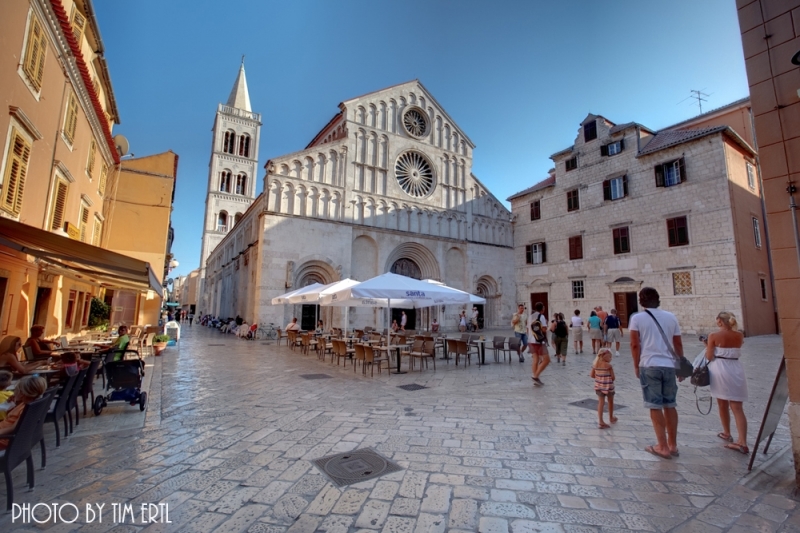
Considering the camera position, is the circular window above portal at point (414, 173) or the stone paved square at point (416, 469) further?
the circular window above portal at point (414, 173)

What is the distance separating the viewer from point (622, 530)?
2.55 meters

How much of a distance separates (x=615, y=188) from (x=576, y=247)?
4325 millimetres

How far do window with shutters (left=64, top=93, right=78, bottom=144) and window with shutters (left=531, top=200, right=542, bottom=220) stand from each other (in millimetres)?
26300

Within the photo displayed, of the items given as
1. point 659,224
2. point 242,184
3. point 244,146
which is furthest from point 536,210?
point 244,146

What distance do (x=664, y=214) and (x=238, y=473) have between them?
24.0m

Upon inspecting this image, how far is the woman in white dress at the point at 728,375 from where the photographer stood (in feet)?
12.9

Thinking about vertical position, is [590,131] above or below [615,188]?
above

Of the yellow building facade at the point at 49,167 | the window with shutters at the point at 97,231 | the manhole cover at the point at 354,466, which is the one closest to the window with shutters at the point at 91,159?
the yellow building facade at the point at 49,167

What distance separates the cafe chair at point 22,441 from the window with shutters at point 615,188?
1027 inches

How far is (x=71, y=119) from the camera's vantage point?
32.8 ft

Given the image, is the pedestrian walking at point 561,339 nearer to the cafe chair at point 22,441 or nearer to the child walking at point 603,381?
the child walking at point 603,381

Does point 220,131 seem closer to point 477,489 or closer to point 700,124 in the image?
point 700,124

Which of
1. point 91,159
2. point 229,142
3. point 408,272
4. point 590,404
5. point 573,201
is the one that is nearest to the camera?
point 590,404

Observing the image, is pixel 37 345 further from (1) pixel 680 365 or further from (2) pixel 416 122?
(2) pixel 416 122
